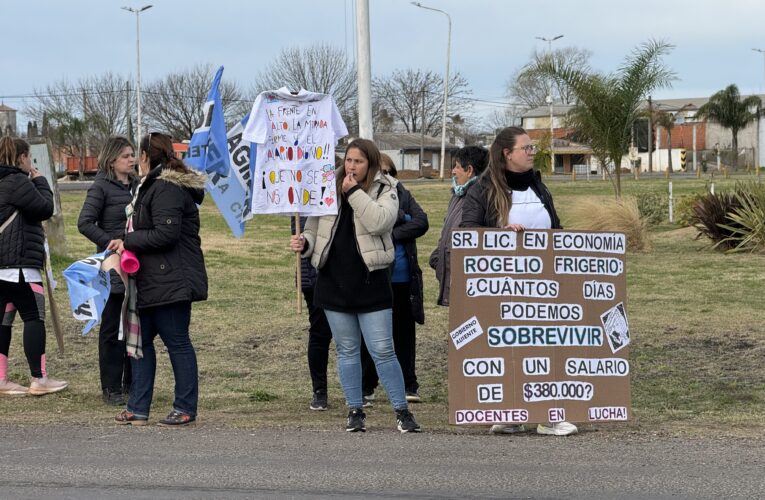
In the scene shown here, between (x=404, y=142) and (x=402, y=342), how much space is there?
3584 inches

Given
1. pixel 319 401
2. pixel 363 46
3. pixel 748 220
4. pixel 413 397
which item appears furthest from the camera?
pixel 748 220

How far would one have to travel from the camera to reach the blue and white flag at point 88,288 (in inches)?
319

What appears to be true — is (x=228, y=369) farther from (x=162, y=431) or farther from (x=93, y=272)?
(x=162, y=431)

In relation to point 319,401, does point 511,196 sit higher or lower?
higher

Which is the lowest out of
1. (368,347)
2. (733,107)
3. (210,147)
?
(368,347)

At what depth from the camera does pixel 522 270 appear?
7.01 m

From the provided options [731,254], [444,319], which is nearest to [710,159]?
[731,254]

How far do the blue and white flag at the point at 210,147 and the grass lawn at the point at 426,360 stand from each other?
→ 182 centimetres

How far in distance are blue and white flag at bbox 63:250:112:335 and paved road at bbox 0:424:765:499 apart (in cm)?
127

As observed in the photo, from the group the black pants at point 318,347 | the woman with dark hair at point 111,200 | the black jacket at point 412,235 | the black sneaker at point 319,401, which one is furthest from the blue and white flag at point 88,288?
the black jacket at point 412,235

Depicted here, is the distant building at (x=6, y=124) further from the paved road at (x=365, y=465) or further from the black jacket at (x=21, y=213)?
the paved road at (x=365, y=465)

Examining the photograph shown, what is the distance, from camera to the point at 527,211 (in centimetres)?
704

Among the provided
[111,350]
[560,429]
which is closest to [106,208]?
[111,350]

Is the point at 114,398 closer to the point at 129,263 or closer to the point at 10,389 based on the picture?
the point at 10,389
